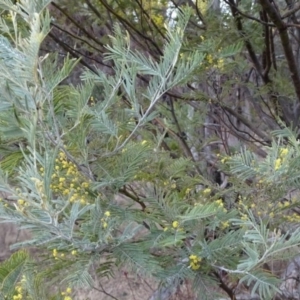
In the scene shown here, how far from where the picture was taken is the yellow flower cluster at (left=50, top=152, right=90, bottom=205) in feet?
3.24

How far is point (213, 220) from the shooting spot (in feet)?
3.28

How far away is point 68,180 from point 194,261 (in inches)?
12.4

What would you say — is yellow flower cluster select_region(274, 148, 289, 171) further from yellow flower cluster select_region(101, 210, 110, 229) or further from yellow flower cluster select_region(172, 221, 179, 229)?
yellow flower cluster select_region(101, 210, 110, 229)

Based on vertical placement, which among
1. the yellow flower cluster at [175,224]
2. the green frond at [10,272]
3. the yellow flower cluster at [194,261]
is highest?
the yellow flower cluster at [175,224]

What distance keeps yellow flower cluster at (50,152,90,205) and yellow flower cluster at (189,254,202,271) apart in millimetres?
243

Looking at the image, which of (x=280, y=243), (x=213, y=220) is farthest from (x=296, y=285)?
(x=280, y=243)

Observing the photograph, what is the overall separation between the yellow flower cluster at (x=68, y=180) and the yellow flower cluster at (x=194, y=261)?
0.24 meters

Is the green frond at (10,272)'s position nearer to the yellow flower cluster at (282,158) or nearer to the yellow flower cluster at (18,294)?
Result: the yellow flower cluster at (18,294)

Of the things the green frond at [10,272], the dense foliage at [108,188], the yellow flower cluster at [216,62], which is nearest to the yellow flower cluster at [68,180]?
the dense foliage at [108,188]

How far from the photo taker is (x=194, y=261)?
0.98 metres

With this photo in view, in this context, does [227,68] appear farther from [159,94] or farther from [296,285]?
[296,285]

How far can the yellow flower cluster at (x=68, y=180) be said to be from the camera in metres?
0.99

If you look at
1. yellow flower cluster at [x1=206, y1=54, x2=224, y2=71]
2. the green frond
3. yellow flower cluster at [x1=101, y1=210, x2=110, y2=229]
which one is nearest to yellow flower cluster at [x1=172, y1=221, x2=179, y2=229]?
yellow flower cluster at [x1=101, y1=210, x2=110, y2=229]

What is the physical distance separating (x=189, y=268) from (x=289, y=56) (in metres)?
0.91
